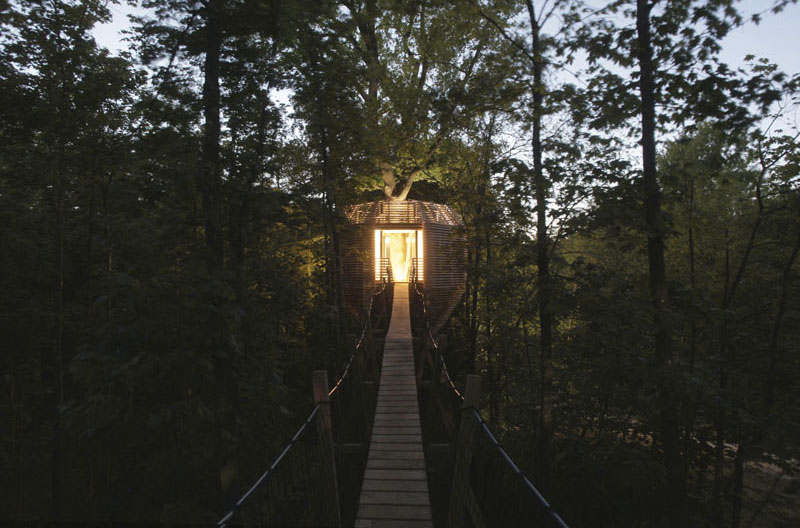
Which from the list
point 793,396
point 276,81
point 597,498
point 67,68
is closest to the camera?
point 276,81

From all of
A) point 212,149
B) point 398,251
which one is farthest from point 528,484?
point 398,251

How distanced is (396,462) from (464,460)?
1.15 m

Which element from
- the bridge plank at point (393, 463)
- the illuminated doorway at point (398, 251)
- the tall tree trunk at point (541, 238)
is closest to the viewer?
the bridge plank at point (393, 463)

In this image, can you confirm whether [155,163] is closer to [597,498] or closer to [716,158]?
[716,158]

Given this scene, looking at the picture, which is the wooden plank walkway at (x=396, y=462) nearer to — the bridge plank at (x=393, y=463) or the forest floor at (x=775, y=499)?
the bridge plank at (x=393, y=463)

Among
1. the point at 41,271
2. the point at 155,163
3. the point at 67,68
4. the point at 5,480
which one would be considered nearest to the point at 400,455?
the point at 155,163

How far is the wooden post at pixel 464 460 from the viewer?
4359mm

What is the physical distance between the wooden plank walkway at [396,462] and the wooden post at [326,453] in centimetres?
32

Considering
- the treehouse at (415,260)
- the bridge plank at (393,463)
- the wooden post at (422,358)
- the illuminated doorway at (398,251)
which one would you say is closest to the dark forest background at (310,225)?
the bridge plank at (393,463)

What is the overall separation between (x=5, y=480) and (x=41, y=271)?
583cm

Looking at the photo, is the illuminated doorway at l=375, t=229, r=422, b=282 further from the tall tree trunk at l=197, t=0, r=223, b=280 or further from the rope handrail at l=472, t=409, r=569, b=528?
the rope handrail at l=472, t=409, r=569, b=528

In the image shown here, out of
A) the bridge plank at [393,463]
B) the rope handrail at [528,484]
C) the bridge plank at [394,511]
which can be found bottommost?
the bridge plank at [394,511]

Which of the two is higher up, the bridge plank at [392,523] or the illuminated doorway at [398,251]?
the illuminated doorway at [398,251]

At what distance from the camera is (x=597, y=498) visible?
8406 mm
